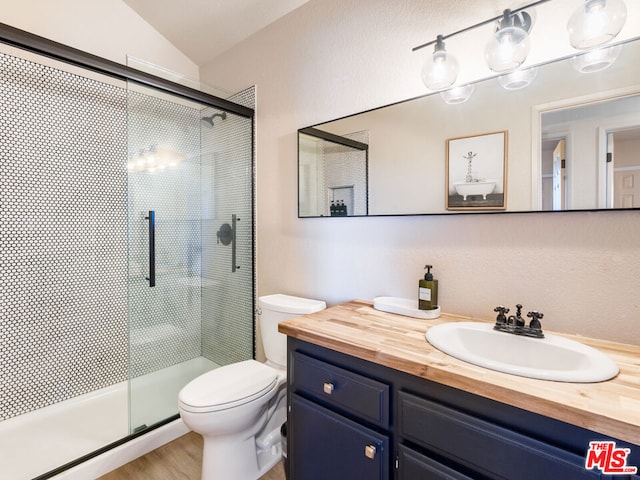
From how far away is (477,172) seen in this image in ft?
4.43

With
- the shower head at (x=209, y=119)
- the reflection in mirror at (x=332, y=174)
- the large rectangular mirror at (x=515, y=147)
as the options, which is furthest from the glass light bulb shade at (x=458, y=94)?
the shower head at (x=209, y=119)

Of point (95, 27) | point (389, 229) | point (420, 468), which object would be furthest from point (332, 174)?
point (95, 27)

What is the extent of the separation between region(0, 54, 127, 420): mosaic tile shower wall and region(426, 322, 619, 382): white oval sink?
2211mm

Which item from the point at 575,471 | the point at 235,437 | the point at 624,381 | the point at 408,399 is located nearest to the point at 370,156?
the point at 408,399

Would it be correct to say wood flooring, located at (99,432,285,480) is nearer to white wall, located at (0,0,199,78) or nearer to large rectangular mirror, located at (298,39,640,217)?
large rectangular mirror, located at (298,39,640,217)

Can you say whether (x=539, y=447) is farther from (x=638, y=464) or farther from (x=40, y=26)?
(x=40, y=26)

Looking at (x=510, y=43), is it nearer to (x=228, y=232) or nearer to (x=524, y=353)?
(x=524, y=353)

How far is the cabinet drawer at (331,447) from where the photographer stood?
41.0 inches

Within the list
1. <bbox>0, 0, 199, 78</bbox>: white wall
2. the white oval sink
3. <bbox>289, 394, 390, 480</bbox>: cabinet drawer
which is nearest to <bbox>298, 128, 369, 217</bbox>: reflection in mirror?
the white oval sink

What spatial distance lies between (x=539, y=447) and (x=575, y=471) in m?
0.07

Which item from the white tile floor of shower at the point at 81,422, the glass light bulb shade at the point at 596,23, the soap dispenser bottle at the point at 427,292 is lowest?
the white tile floor of shower at the point at 81,422

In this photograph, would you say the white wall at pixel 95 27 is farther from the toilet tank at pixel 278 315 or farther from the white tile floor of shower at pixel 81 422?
the white tile floor of shower at pixel 81 422

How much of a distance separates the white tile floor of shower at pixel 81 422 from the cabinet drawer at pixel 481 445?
1652 millimetres

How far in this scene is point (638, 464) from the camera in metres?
0.66
